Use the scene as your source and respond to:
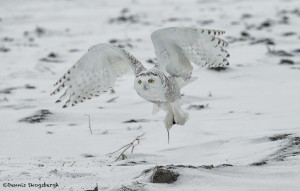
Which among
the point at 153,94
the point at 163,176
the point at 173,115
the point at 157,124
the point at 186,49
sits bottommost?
the point at 163,176

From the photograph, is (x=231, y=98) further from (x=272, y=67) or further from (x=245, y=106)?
(x=272, y=67)

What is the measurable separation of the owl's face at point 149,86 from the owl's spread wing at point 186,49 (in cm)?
47

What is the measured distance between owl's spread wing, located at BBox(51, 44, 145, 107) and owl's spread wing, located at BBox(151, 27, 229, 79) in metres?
0.28

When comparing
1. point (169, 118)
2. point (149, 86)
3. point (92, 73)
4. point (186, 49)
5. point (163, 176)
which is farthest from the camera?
point (92, 73)

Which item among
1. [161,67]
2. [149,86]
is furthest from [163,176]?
[161,67]

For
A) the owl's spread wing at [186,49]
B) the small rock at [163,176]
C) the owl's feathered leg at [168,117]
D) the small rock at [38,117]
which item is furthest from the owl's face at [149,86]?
the small rock at [38,117]

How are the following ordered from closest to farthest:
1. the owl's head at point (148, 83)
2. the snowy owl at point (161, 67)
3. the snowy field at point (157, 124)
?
the snowy field at point (157, 124) → the owl's head at point (148, 83) → the snowy owl at point (161, 67)

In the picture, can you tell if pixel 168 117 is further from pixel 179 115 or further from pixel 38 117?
pixel 38 117

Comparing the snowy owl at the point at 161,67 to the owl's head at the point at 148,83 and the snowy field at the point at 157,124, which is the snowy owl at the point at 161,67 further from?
the snowy field at the point at 157,124

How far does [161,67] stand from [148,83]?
59cm

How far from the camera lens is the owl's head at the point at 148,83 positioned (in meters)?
4.31

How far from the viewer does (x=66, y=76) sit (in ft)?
16.3

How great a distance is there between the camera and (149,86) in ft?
14.2

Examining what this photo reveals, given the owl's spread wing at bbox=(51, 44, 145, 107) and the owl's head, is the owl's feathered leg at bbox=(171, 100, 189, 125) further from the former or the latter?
the owl's spread wing at bbox=(51, 44, 145, 107)
